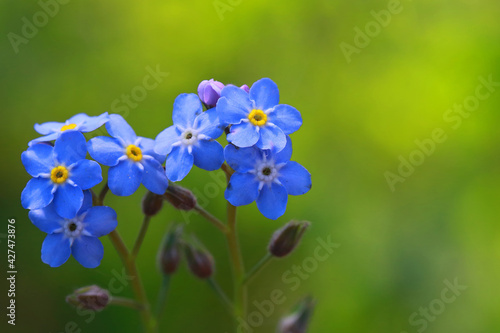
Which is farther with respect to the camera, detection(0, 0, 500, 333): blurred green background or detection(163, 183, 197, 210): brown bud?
detection(0, 0, 500, 333): blurred green background

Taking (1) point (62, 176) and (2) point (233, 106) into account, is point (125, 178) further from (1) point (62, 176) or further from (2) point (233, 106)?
(2) point (233, 106)

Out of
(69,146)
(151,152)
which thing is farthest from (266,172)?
(69,146)

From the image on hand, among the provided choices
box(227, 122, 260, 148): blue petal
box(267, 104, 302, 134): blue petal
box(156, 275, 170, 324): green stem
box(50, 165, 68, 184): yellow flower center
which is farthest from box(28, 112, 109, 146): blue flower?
box(156, 275, 170, 324): green stem

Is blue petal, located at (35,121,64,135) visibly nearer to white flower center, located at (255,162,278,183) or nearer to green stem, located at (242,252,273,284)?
white flower center, located at (255,162,278,183)

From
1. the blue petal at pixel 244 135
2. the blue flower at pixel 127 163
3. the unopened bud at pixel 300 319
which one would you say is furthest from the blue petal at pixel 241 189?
the unopened bud at pixel 300 319

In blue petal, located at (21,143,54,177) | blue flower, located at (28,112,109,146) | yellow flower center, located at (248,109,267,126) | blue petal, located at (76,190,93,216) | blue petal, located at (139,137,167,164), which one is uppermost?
blue flower, located at (28,112,109,146)

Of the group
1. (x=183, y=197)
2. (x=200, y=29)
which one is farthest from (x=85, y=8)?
(x=183, y=197)
